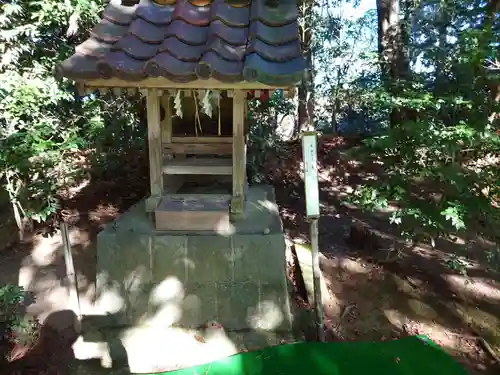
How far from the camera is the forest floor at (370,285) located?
3.92 m

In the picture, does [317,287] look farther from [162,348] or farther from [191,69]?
[191,69]

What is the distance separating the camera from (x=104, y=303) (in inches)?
150

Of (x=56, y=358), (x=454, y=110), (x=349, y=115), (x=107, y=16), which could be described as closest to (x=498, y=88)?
(x=454, y=110)

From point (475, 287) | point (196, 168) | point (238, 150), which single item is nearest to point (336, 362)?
point (238, 150)

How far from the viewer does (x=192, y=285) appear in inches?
150

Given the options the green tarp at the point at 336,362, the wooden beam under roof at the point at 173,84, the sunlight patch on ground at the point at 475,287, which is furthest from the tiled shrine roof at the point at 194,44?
the sunlight patch on ground at the point at 475,287

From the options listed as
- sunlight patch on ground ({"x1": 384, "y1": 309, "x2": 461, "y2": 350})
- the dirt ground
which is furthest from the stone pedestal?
sunlight patch on ground ({"x1": 384, "y1": 309, "x2": 461, "y2": 350})

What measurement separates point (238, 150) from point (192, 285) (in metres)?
1.49

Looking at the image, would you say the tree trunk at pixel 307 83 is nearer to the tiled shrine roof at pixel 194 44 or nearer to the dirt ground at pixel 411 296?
the dirt ground at pixel 411 296

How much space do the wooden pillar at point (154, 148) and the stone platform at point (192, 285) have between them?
383 millimetres

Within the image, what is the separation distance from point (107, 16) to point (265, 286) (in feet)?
9.96

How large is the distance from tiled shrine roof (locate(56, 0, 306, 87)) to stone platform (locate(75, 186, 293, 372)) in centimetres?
169

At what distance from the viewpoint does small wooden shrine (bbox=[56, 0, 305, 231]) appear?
2.81m

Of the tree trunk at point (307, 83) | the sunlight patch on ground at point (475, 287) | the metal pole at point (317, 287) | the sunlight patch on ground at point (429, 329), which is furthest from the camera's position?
the tree trunk at point (307, 83)
